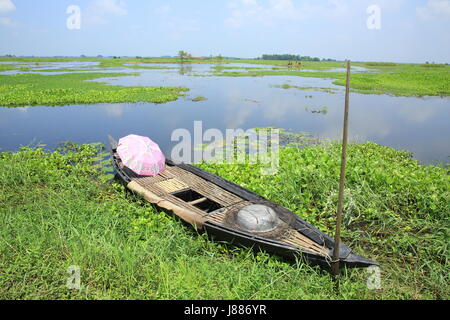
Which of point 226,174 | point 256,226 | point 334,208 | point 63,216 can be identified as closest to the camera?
point 256,226

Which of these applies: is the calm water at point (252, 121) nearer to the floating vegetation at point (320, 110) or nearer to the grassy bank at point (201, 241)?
the floating vegetation at point (320, 110)

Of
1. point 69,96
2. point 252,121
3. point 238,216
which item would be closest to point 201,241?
point 238,216

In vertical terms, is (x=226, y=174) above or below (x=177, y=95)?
below

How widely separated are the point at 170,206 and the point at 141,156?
1855 millimetres

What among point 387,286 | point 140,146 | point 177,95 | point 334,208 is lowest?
point 387,286

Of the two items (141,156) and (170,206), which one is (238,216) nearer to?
(170,206)

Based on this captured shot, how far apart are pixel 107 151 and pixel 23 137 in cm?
399

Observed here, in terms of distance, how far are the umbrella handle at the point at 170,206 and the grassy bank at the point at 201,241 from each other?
0.21 metres

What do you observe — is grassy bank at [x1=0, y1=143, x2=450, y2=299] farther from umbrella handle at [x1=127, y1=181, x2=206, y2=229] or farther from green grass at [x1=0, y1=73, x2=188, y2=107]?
green grass at [x1=0, y1=73, x2=188, y2=107]

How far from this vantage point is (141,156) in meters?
6.16

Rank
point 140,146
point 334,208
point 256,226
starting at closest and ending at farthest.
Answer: point 256,226 → point 334,208 → point 140,146
